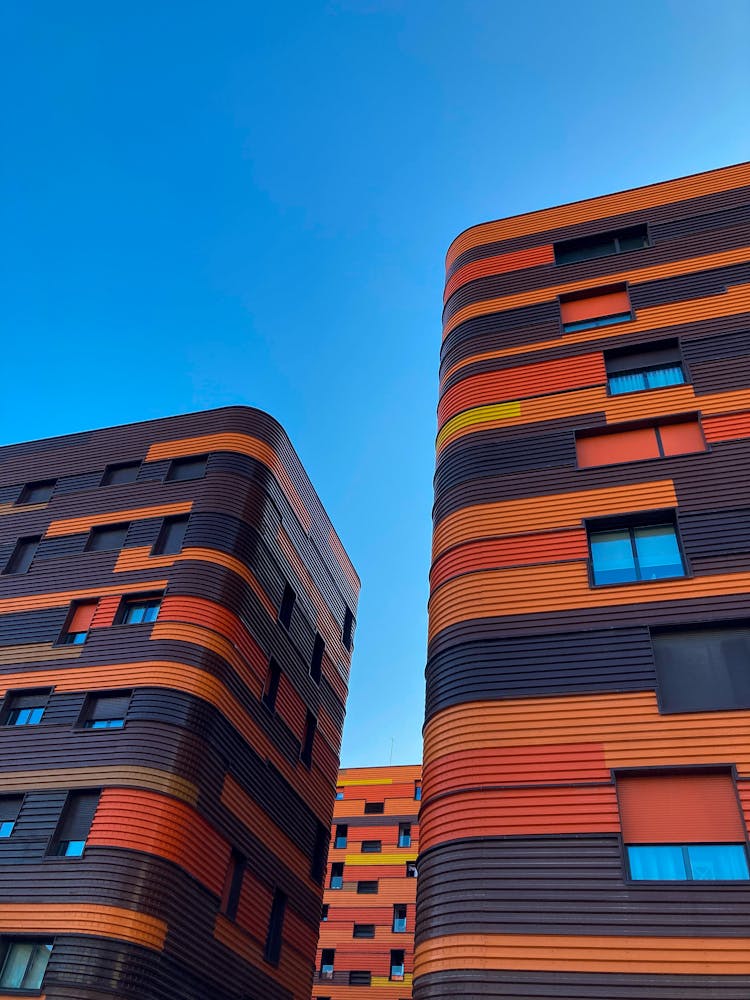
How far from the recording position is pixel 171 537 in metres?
27.3

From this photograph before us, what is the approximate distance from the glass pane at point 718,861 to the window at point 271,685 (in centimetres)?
1592

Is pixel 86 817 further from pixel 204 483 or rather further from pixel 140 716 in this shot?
pixel 204 483

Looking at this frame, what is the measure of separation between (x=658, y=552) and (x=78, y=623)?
17506mm

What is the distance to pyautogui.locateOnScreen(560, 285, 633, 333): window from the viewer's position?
22.6 m

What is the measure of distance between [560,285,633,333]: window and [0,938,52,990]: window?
1994cm

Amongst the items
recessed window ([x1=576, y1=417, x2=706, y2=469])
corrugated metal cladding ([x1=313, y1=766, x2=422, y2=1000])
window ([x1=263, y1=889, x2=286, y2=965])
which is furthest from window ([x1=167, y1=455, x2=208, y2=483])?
corrugated metal cladding ([x1=313, y1=766, x2=422, y2=1000])

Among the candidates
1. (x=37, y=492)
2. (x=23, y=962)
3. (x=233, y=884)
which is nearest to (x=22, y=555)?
(x=37, y=492)

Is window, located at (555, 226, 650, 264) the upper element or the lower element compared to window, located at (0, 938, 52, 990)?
upper

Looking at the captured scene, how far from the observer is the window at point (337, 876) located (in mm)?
47750

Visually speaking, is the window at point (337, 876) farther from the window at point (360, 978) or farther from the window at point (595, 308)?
the window at point (595, 308)

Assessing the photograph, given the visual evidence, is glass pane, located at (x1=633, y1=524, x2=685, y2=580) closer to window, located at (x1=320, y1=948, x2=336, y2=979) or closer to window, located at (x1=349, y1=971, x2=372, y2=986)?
window, located at (x1=349, y1=971, x2=372, y2=986)

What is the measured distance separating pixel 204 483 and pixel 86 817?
11.0 m

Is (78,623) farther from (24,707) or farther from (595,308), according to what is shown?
(595,308)

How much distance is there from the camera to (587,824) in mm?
14227
